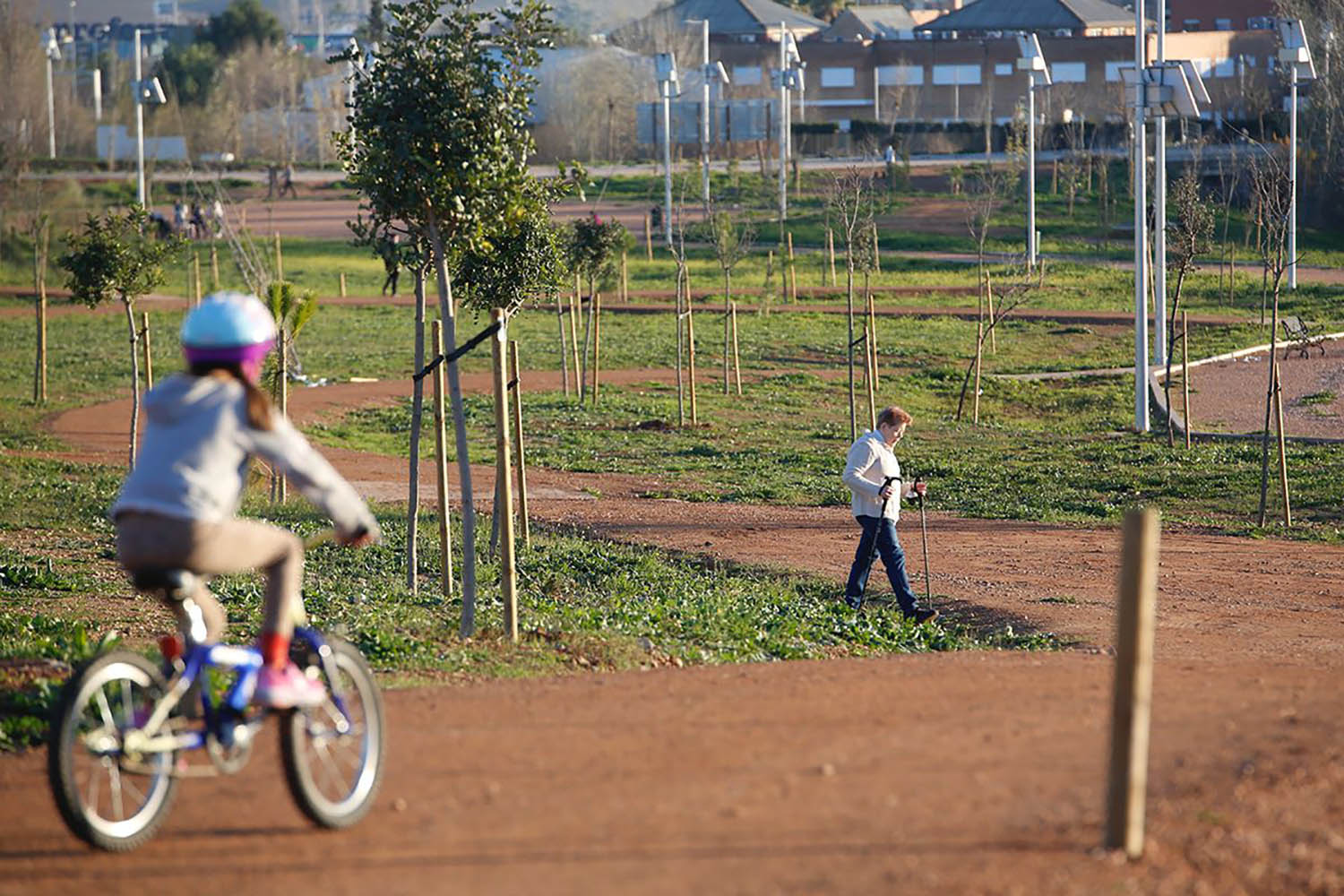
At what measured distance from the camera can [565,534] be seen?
18188 millimetres

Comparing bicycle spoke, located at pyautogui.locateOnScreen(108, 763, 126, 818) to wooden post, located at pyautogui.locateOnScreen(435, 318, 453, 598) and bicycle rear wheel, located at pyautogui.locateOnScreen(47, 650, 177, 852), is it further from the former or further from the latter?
wooden post, located at pyautogui.locateOnScreen(435, 318, 453, 598)

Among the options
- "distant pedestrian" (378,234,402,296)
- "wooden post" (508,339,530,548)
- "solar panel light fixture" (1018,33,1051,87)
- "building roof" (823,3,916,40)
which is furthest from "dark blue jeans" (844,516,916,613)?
"building roof" (823,3,916,40)

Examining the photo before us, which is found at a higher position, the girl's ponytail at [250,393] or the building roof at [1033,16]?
the building roof at [1033,16]

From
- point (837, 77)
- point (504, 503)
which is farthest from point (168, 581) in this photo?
point (837, 77)

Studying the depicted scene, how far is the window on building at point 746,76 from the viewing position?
9538cm

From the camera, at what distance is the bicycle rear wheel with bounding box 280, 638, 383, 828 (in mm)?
5910

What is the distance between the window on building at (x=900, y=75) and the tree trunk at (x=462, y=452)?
83.5 metres

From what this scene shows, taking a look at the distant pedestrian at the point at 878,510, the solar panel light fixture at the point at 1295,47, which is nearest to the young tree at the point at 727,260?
the solar panel light fixture at the point at 1295,47

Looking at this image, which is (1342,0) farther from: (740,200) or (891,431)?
(891,431)

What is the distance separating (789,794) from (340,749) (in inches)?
67.3

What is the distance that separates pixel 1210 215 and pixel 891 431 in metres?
24.1

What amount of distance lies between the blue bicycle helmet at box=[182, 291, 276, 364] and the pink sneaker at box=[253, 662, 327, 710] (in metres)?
1.07

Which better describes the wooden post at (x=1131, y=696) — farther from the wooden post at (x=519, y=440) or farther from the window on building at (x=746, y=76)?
the window on building at (x=746, y=76)

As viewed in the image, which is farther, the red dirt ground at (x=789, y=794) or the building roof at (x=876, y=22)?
the building roof at (x=876, y=22)
